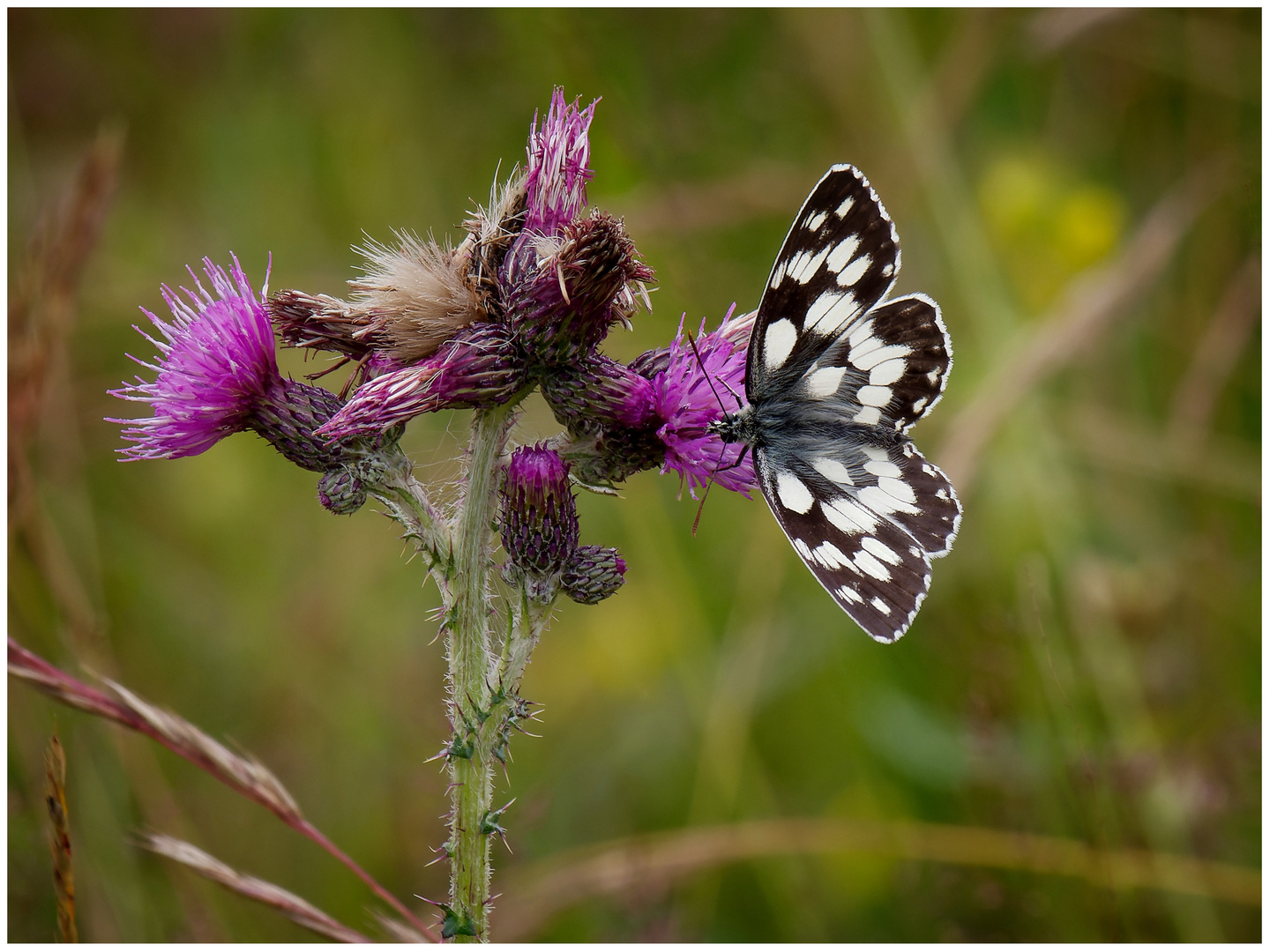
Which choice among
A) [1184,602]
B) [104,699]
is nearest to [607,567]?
[104,699]

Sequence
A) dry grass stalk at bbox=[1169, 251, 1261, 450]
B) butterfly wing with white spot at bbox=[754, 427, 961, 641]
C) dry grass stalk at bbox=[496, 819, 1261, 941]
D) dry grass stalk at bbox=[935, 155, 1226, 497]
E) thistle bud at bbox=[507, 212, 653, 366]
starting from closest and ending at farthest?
thistle bud at bbox=[507, 212, 653, 366] < butterfly wing with white spot at bbox=[754, 427, 961, 641] < dry grass stalk at bbox=[496, 819, 1261, 941] < dry grass stalk at bbox=[935, 155, 1226, 497] < dry grass stalk at bbox=[1169, 251, 1261, 450]

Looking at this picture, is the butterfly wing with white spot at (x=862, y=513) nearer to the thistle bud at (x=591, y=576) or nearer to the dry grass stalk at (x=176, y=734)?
the thistle bud at (x=591, y=576)

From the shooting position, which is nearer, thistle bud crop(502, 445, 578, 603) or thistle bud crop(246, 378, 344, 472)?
thistle bud crop(502, 445, 578, 603)

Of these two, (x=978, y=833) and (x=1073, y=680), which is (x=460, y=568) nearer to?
(x=978, y=833)

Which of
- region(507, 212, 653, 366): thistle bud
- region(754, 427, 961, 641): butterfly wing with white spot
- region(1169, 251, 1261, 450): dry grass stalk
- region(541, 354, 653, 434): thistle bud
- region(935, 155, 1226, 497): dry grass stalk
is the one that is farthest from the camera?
region(1169, 251, 1261, 450): dry grass stalk

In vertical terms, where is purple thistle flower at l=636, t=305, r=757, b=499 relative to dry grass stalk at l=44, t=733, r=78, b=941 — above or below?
above

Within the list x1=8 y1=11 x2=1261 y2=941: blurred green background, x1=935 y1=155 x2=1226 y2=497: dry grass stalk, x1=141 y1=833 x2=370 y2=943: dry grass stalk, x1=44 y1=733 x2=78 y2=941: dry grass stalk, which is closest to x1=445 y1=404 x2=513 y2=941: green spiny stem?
x1=141 y1=833 x2=370 y2=943: dry grass stalk

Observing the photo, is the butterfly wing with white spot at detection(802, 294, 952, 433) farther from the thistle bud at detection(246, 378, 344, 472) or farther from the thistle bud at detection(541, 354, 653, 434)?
the thistle bud at detection(246, 378, 344, 472)

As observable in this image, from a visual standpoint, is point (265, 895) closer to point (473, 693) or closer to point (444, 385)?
point (473, 693)
